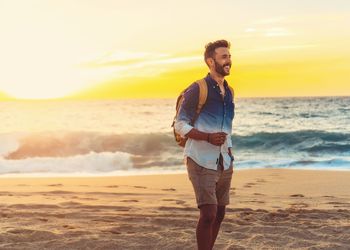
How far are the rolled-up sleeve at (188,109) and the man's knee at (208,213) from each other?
0.60 meters

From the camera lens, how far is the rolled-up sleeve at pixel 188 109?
4.52 m

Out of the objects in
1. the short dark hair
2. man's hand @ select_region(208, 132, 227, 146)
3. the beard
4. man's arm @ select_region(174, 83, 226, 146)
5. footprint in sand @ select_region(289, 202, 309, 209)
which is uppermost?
the short dark hair

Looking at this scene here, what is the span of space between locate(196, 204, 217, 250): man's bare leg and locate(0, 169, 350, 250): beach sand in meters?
1.71

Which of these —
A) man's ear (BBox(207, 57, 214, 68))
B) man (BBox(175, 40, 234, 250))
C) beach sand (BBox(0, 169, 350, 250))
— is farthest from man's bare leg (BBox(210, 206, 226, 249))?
beach sand (BBox(0, 169, 350, 250))

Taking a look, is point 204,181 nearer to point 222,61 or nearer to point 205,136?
point 205,136

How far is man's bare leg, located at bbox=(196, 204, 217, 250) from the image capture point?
4.55 m

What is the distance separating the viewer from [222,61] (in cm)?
460

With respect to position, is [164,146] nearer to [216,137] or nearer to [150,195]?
[150,195]

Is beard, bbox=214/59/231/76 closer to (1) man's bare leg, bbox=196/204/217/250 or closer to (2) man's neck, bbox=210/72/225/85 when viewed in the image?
(2) man's neck, bbox=210/72/225/85

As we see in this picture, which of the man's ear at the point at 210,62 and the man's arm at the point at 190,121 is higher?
the man's ear at the point at 210,62

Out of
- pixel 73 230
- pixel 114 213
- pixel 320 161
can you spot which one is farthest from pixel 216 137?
pixel 320 161

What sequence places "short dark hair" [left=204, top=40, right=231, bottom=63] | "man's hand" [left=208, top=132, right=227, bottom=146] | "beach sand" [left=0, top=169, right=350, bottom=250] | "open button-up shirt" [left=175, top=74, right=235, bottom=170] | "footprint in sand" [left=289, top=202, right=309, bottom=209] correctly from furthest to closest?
1. "footprint in sand" [left=289, top=202, right=309, bottom=209]
2. "beach sand" [left=0, top=169, right=350, bottom=250]
3. "short dark hair" [left=204, top=40, right=231, bottom=63]
4. "open button-up shirt" [left=175, top=74, right=235, bottom=170]
5. "man's hand" [left=208, top=132, right=227, bottom=146]

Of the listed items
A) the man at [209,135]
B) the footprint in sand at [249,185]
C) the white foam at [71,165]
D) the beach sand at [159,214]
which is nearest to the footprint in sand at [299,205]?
the beach sand at [159,214]

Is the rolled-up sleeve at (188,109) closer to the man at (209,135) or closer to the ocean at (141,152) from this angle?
the man at (209,135)
